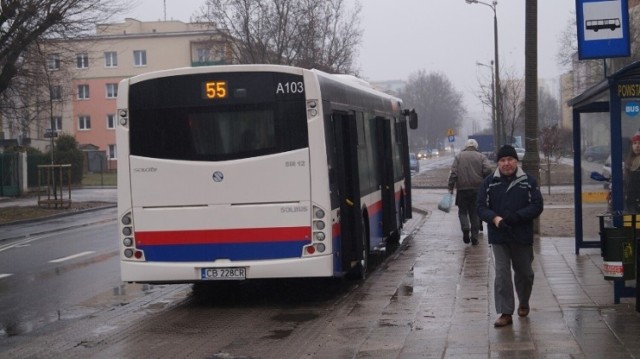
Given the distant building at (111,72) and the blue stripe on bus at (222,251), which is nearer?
the blue stripe on bus at (222,251)

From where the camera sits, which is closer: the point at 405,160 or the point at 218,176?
the point at 218,176

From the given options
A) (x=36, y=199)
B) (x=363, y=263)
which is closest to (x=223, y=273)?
(x=363, y=263)

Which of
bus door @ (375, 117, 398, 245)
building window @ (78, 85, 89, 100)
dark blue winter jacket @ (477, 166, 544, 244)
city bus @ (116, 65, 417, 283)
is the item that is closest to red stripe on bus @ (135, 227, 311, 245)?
city bus @ (116, 65, 417, 283)

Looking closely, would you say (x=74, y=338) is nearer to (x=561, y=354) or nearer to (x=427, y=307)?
(x=427, y=307)

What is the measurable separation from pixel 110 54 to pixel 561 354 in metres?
84.2

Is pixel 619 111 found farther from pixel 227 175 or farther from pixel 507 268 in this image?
pixel 227 175

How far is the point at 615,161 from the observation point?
1054 cm

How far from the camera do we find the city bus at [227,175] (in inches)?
456

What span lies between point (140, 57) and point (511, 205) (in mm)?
81574

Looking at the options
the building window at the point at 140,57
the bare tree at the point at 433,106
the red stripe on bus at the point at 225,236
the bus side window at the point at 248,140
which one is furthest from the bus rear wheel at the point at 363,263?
the bare tree at the point at 433,106

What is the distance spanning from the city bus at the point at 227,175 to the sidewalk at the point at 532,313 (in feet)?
5.62

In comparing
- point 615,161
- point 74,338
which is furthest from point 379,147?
point 74,338

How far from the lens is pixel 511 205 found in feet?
31.7

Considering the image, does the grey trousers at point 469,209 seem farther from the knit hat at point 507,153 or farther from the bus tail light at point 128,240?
the knit hat at point 507,153
